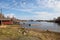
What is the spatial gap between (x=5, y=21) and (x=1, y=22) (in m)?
4.08

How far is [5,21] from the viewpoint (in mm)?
63812

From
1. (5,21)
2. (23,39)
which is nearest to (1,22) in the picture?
(5,21)

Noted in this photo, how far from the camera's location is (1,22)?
5994 cm

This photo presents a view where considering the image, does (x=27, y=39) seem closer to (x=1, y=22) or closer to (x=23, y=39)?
(x=23, y=39)

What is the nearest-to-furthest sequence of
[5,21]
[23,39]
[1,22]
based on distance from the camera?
[23,39] → [1,22] → [5,21]

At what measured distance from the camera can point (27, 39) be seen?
56.1ft

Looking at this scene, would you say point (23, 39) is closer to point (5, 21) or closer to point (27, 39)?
point (27, 39)

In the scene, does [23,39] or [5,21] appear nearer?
[23,39]

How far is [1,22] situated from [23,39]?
148ft

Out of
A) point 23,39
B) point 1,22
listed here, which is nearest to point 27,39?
point 23,39

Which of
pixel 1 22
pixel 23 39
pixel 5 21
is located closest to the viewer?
pixel 23 39

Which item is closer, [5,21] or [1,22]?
[1,22]

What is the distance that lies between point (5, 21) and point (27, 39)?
48.4m
